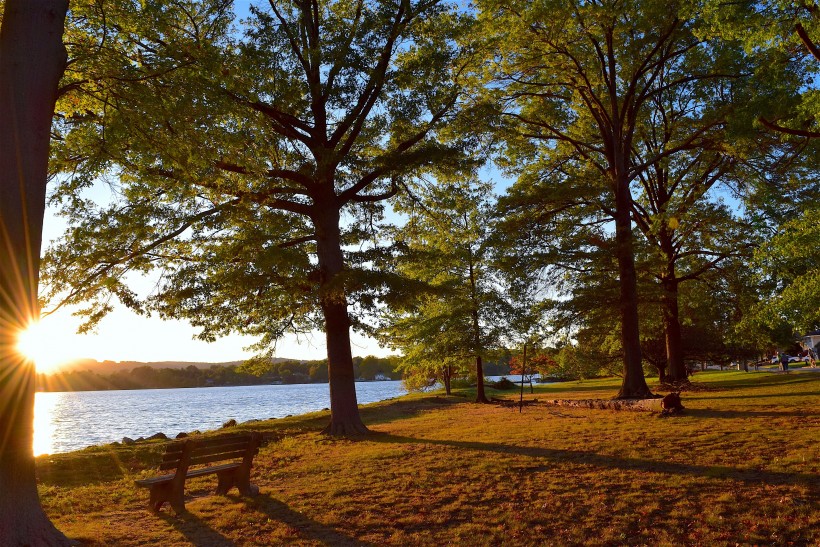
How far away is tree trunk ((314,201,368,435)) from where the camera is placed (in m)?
15.5

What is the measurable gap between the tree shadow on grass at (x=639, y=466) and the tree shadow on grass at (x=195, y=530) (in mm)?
5015

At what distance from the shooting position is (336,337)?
15.8 metres

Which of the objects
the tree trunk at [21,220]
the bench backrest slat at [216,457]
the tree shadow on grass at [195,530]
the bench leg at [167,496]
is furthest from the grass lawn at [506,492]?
the tree trunk at [21,220]

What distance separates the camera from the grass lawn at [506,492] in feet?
20.6

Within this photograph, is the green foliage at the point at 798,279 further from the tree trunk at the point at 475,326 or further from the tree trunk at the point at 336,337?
the tree trunk at the point at 475,326

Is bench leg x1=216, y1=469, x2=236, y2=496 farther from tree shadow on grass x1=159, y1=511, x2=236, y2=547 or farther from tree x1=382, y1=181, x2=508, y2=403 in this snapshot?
tree x1=382, y1=181, x2=508, y2=403

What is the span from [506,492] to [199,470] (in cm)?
451

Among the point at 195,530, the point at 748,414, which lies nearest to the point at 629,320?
the point at 748,414

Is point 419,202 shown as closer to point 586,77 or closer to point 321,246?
point 321,246

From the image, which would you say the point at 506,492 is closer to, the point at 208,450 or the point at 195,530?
the point at 195,530

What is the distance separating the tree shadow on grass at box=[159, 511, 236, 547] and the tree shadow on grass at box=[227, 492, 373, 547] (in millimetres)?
796

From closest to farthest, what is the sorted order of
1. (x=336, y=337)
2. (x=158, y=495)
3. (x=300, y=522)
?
(x=300, y=522)
(x=158, y=495)
(x=336, y=337)

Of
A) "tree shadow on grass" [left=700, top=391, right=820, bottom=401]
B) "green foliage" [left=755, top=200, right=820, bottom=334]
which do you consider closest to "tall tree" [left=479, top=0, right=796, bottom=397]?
"tree shadow on grass" [left=700, top=391, right=820, bottom=401]

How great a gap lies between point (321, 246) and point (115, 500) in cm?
827
